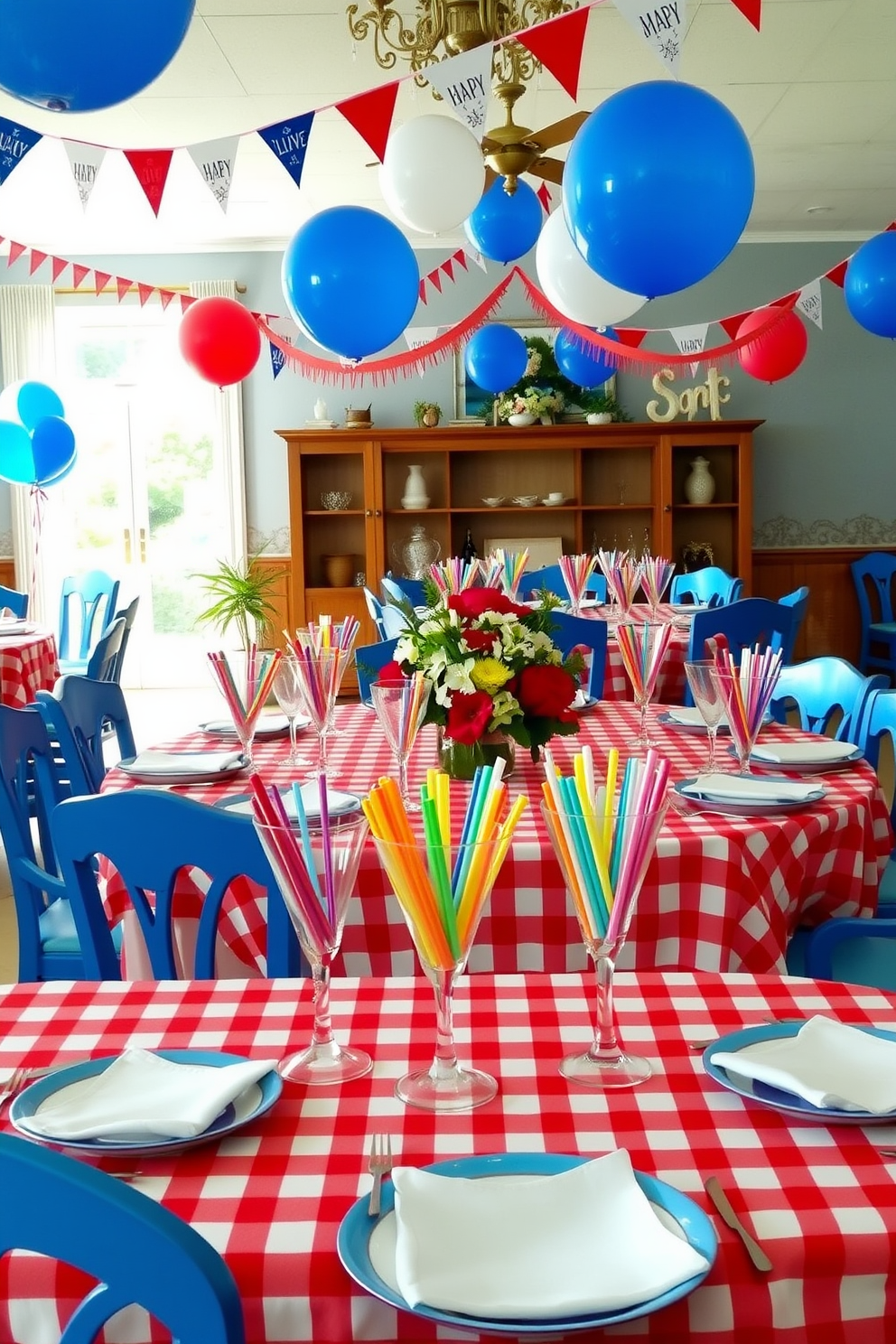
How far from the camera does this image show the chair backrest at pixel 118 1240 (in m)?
0.54

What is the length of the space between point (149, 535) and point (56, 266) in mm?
3178

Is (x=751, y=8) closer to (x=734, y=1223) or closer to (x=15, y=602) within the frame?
(x=734, y=1223)

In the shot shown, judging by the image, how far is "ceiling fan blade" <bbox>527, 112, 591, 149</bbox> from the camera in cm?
301

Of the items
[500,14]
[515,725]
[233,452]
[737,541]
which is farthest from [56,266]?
[737,541]

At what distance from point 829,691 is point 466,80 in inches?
57.6

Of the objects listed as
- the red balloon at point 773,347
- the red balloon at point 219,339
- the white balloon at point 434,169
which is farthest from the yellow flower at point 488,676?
the red balloon at point 773,347

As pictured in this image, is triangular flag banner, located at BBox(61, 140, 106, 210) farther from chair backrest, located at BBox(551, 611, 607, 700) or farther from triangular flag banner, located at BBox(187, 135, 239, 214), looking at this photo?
chair backrest, located at BBox(551, 611, 607, 700)

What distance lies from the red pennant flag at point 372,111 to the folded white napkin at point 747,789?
5.63ft

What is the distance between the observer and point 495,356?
5.14m

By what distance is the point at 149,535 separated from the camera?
7.71 meters

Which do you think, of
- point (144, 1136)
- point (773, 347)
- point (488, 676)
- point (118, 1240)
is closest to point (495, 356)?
point (773, 347)

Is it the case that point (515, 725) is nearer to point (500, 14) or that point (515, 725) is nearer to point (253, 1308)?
point (253, 1308)

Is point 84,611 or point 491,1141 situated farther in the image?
point 84,611

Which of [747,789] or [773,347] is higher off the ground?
[773,347]
